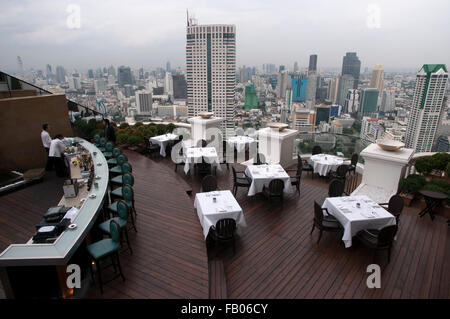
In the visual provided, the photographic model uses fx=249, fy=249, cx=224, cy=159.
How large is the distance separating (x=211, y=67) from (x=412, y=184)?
20804mm

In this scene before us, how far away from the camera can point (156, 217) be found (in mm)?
5543

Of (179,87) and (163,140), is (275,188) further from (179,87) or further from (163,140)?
(179,87)

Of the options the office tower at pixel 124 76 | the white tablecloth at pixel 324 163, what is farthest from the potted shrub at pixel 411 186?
the office tower at pixel 124 76

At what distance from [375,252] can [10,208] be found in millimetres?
8048

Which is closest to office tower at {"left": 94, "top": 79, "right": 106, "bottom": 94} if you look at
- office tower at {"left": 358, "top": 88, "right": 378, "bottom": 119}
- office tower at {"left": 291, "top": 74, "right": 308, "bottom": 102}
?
office tower at {"left": 358, "top": 88, "right": 378, "bottom": 119}

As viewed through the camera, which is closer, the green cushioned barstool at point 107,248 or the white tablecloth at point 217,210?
the green cushioned barstool at point 107,248

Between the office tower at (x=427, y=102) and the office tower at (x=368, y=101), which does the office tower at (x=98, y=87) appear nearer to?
the office tower at (x=427, y=102)

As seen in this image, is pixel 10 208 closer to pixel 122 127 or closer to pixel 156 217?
pixel 156 217

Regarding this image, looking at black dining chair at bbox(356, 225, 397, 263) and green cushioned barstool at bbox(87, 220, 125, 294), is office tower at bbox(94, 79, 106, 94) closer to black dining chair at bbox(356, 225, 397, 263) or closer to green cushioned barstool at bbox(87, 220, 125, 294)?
green cushioned barstool at bbox(87, 220, 125, 294)

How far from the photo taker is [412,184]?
654 centimetres

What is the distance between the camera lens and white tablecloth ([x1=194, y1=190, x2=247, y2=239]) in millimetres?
4898

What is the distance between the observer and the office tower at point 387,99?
55.9 ft

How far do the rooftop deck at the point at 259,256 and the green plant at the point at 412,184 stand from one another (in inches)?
21.5
